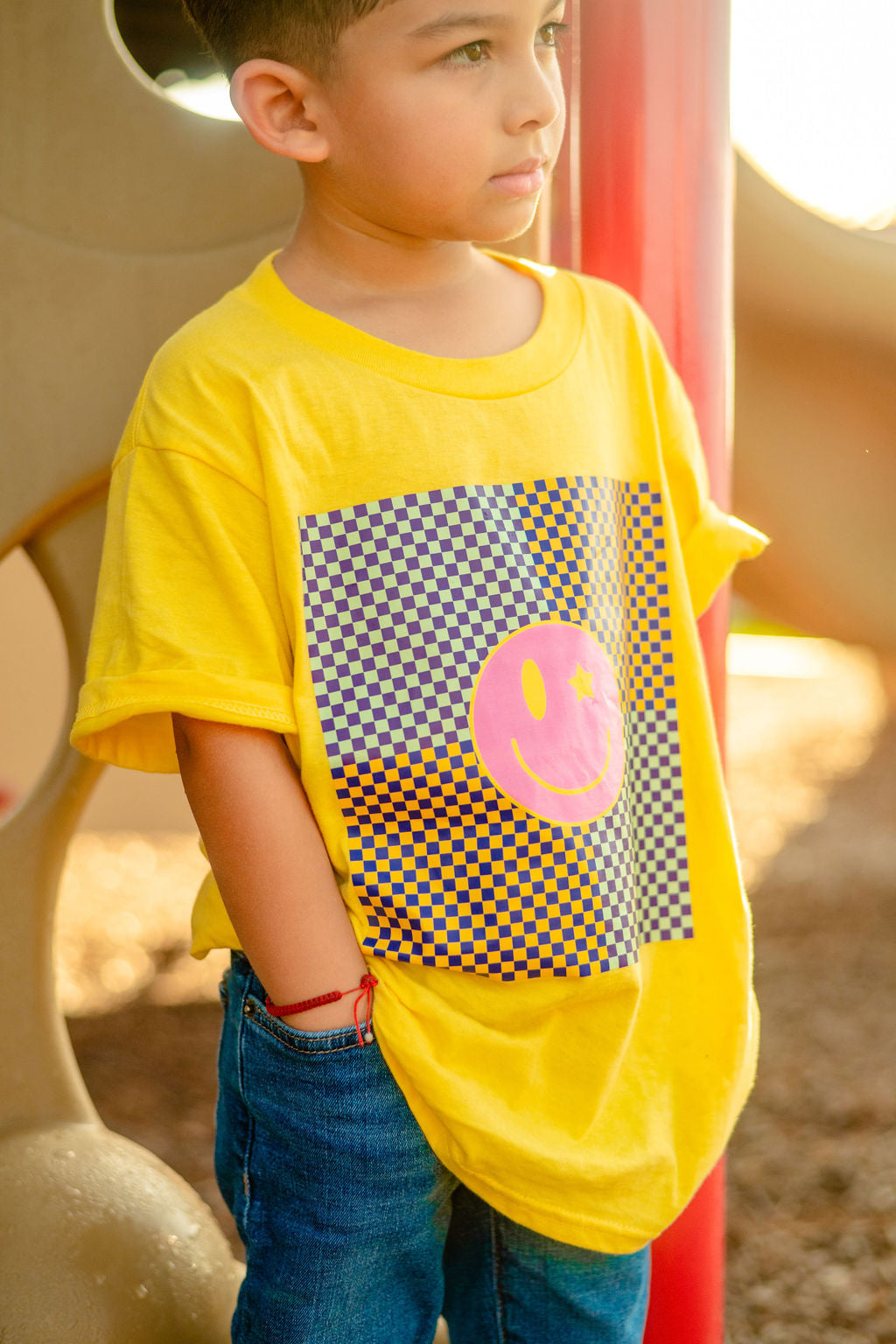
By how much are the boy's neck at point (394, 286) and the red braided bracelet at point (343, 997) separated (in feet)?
1.26

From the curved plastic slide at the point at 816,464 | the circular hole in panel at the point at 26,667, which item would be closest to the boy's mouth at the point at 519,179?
the curved plastic slide at the point at 816,464

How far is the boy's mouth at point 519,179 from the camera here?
753mm

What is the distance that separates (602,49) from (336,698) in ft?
2.02

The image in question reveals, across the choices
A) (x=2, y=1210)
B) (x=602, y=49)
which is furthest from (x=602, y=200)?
(x=2, y=1210)

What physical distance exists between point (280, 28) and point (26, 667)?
1202 millimetres

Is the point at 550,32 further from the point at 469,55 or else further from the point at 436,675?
the point at 436,675

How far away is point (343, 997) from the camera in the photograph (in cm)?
79

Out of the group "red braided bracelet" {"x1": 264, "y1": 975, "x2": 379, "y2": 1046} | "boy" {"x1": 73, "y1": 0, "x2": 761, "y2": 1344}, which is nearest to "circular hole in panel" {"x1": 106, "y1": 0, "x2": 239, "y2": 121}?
"boy" {"x1": 73, "y1": 0, "x2": 761, "y2": 1344}

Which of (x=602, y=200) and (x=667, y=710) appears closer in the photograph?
(x=667, y=710)

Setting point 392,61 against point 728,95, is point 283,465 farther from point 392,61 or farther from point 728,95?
point 728,95

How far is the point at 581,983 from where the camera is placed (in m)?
0.81

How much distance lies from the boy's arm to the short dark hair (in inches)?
15.3

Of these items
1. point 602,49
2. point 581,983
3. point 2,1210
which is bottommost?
point 2,1210

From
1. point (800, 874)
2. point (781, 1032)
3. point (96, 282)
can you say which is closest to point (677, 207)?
point (96, 282)
